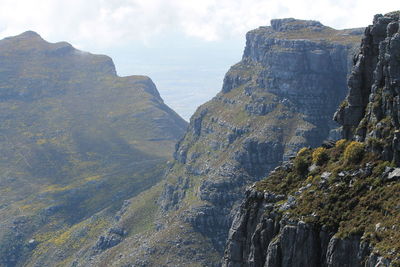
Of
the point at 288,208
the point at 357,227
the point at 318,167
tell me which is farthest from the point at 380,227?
the point at 318,167

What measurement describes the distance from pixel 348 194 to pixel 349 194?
0.16 metres

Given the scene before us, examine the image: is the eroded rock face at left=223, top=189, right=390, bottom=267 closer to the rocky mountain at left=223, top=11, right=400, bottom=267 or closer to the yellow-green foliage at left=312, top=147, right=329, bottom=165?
the rocky mountain at left=223, top=11, right=400, bottom=267

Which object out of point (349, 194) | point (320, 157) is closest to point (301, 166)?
point (320, 157)

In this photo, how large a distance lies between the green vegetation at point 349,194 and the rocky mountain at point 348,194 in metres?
0.11

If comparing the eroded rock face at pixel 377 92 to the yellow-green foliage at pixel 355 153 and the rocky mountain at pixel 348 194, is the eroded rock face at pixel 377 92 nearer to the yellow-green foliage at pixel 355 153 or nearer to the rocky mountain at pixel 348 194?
the rocky mountain at pixel 348 194

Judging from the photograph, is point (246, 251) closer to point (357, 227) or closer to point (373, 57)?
point (357, 227)

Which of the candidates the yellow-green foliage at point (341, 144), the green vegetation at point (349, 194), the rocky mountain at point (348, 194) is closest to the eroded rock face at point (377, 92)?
the rocky mountain at point (348, 194)

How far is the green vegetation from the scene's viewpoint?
86750mm

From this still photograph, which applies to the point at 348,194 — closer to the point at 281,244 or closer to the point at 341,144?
the point at 281,244

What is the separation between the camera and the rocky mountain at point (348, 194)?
3479 inches

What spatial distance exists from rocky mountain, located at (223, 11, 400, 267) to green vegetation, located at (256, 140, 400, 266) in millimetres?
110

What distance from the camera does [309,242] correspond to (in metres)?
92.9

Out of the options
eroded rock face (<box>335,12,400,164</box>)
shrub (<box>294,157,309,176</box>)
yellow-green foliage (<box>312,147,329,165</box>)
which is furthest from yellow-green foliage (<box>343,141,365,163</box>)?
shrub (<box>294,157,309,176</box>)

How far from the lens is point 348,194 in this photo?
96.2 meters
